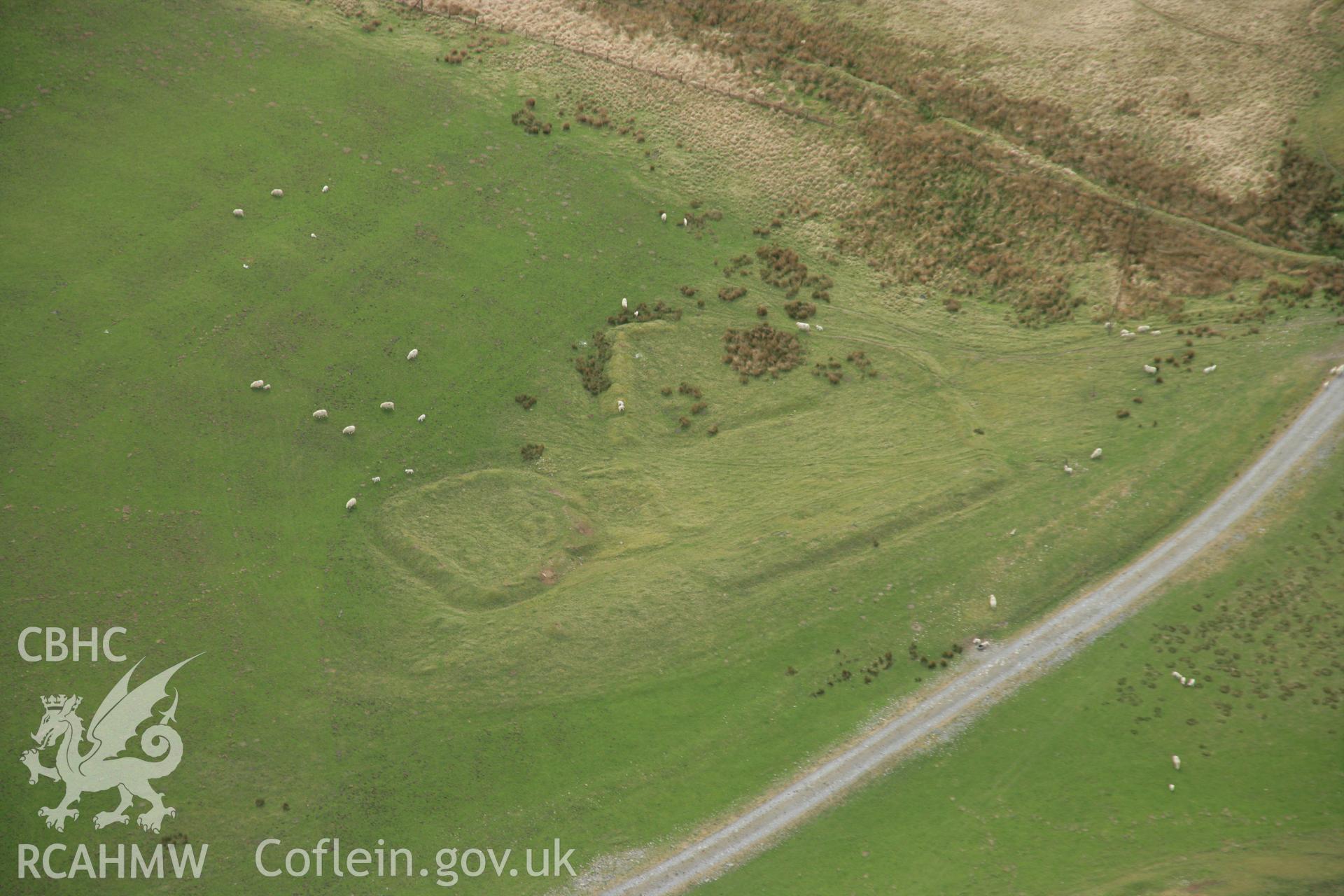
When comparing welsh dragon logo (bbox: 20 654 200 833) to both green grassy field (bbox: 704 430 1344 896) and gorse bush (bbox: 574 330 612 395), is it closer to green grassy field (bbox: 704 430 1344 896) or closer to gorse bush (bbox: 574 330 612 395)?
green grassy field (bbox: 704 430 1344 896)

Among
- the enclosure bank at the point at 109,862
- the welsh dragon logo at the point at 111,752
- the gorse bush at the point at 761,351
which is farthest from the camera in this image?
the gorse bush at the point at 761,351

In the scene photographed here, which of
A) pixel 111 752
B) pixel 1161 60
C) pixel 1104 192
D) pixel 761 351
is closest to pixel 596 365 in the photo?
pixel 761 351

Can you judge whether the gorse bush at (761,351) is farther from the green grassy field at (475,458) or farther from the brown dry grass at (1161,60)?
the brown dry grass at (1161,60)

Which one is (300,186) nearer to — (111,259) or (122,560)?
(111,259)

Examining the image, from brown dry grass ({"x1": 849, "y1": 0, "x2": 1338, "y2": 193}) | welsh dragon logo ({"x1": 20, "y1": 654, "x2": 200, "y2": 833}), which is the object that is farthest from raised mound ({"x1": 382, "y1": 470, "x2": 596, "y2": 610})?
brown dry grass ({"x1": 849, "y1": 0, "x2": 1338, "y2": 193})

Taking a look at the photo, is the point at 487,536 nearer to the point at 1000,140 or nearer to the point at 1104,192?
the point at 1000,140

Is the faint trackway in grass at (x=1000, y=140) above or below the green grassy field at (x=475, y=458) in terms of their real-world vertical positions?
above

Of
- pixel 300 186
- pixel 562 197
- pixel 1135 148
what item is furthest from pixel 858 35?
pixel 300 186

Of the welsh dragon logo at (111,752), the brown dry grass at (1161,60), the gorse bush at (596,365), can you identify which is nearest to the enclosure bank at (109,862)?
the welsh dragon logo at (111,752)
